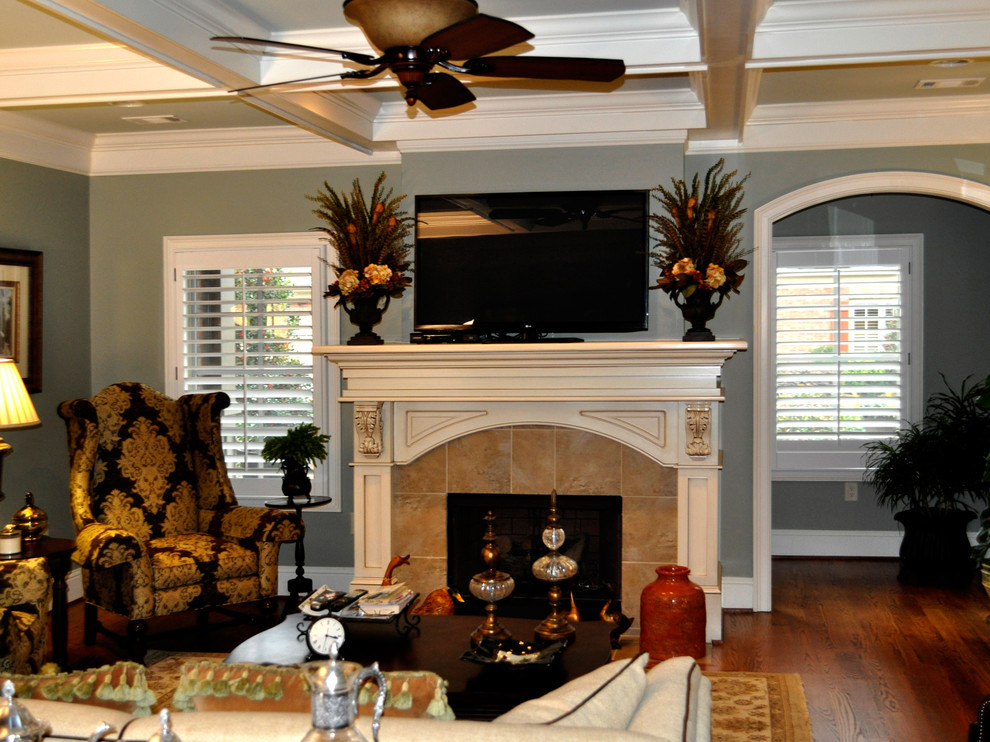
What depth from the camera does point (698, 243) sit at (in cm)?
467

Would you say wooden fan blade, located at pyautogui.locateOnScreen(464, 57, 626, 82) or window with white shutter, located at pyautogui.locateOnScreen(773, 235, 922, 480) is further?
window with white shutter, located at pyautogui.locateOnScreen(773, 235, 922, 480)

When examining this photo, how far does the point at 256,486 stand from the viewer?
227 inches

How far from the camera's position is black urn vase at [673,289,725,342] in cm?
468

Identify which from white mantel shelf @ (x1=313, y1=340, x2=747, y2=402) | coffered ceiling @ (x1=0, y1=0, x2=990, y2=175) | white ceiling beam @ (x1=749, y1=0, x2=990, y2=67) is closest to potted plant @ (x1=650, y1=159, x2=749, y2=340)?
white mantel shelf @ (x1=313, y1=340, x2=747, y2=402)

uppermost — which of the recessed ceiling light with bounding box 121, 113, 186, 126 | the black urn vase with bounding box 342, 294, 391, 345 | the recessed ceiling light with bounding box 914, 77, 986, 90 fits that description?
the recessed ceiling light with bounding box 914, 77, 986, 90

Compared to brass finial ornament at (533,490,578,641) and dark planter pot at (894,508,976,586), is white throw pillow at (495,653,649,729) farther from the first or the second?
dark planter pot at (894,508,976,586)

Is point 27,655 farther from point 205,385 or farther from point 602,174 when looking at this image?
point 602,174

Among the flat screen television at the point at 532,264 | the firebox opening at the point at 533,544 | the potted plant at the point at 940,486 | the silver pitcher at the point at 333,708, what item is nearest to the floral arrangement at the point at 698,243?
the flat screen television at the point at 532,264

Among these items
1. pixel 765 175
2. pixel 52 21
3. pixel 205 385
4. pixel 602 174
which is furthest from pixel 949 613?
pixel 52 21

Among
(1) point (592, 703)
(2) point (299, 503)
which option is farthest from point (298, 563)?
(1) point (592, 703)

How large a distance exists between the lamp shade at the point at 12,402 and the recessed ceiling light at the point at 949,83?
14.6 ft

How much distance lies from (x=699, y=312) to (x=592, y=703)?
325cm

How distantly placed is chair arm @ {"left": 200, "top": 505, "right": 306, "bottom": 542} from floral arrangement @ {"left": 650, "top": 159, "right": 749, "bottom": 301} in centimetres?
217

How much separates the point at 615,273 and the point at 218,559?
244cm
